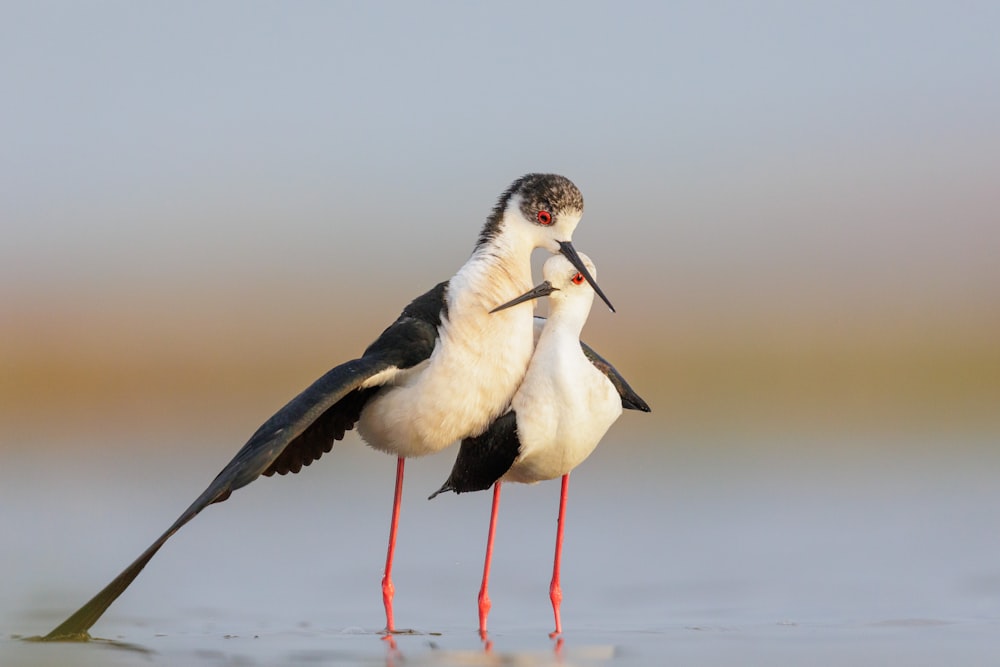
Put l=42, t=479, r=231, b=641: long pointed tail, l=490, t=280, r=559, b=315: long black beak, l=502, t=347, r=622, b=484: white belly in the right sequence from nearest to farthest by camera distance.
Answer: l=42, t=479, r=231, b=641: long pointed tail → l=502, t=347, r=622, b=484: white belly → l=490, t=280, r=559, b=315: long black beak

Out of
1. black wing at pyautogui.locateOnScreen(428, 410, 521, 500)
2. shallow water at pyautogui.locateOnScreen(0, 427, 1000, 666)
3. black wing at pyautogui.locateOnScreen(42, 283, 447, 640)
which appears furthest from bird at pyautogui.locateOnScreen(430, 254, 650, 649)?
shallow water at pyautogui.locateOnScreen(0, 427, 1000, 666)

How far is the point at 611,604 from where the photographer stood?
10.9 metres

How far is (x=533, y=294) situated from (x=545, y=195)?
629mm

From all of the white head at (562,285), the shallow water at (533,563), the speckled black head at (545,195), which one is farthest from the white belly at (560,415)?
the shallow water at (533,563)

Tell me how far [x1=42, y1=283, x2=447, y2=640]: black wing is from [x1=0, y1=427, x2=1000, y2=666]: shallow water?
22.9 inches

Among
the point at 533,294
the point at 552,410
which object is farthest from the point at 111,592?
Result: the point at 533,294

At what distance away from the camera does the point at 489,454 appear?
9695 mm

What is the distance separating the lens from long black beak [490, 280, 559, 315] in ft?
31.6

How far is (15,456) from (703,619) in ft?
48.9

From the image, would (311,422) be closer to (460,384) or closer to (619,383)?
(460,384)

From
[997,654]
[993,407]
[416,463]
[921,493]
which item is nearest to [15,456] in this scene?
[416,463]

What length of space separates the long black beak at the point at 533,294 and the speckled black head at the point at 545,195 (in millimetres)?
439

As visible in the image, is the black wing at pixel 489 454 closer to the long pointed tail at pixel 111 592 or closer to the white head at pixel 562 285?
the white head at pixel 562 285

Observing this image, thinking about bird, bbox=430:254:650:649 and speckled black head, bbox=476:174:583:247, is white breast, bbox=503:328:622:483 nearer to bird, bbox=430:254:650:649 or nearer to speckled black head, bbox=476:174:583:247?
bird, bbox=430:254:650:649
